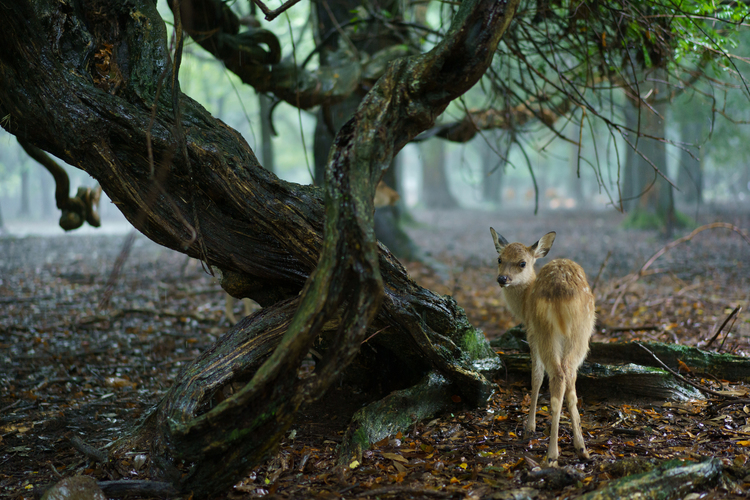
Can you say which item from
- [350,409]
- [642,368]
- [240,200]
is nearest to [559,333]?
[642,368]

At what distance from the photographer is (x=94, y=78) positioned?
422cm

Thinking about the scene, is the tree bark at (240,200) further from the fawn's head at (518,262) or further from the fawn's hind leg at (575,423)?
the fawn's hind leg at (575,423)

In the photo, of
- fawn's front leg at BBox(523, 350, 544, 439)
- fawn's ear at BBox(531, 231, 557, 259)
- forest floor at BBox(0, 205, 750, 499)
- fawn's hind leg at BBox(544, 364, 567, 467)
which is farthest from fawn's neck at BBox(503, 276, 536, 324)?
fawn's hind leg at BBox(544, 364, 567, 467)

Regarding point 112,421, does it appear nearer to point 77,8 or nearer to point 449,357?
point 449,357

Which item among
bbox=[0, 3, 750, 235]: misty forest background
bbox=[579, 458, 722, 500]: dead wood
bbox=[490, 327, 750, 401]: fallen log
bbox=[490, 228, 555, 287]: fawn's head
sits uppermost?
bbox=[0, 3, 750, 235]: misty forest background

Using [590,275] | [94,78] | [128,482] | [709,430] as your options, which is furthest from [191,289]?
[709,430]

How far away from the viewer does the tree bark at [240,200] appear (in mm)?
3088

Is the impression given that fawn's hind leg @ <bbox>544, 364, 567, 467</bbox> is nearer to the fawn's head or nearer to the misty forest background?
the fawn's head

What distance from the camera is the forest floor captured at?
11.4ft

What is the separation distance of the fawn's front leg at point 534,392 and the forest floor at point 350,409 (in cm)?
9

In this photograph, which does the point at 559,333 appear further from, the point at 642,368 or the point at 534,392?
the point at 642,368

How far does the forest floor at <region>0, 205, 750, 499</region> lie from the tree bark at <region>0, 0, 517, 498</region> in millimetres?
541

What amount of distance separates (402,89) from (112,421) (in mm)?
3695

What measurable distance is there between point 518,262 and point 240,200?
8.16 ft
